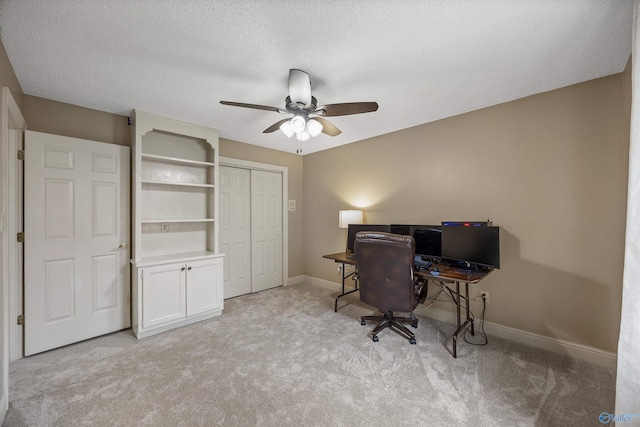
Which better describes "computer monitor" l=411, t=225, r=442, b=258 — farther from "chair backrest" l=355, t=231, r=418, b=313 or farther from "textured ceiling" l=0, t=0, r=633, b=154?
"textured ceiling" l=0, t=0, r=633, b=154

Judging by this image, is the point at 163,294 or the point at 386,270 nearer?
the point at 386,270

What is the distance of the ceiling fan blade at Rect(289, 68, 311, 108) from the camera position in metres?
1.85

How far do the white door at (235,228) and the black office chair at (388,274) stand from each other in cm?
208

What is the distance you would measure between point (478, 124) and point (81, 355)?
14.7 feet

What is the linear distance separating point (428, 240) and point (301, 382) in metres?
1.99

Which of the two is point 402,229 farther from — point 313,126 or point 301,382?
point 301,382

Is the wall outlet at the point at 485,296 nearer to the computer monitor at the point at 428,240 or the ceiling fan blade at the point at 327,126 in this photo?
the computer monitor at the point at 428,240

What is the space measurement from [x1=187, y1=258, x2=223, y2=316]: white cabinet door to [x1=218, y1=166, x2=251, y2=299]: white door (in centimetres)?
57

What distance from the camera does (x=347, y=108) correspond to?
1.90 m

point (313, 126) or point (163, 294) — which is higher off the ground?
point (313, 126)

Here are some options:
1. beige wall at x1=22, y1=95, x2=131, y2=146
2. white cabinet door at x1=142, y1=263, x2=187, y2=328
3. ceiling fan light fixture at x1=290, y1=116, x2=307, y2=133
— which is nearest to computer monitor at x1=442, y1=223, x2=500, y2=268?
ceiling fan light fixture at x1=290, y1=116, x2=307, y2=133

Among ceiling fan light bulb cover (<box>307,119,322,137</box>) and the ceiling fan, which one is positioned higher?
the ceiling fan

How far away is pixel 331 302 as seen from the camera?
351 centimetres

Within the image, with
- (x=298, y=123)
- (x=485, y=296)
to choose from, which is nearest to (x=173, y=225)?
(x=298, y=123)
